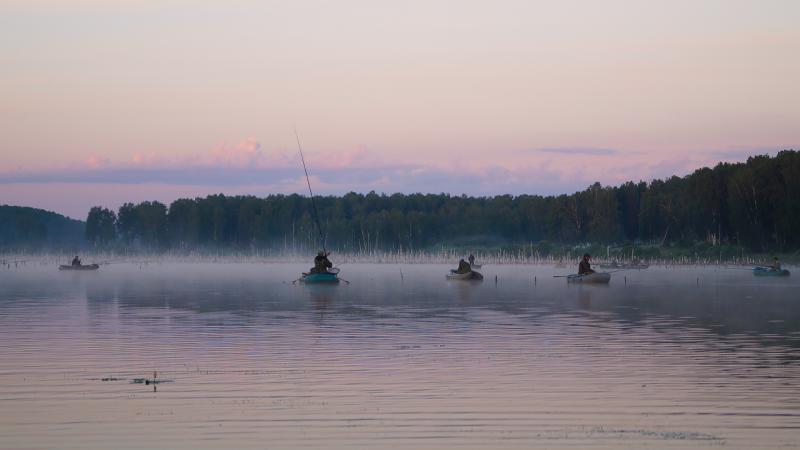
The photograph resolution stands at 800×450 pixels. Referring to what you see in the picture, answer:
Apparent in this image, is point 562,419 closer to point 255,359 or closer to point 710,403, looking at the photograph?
point 710,403

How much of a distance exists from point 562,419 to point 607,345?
37.8 ft

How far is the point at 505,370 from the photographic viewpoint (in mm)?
22656

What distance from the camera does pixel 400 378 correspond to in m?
21.4

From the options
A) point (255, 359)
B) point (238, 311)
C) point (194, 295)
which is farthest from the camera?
point (194, 295)

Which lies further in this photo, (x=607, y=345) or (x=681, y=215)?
(x=681, y=215)

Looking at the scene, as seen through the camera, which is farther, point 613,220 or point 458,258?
point 613,220

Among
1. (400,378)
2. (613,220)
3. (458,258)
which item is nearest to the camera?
(400,378)

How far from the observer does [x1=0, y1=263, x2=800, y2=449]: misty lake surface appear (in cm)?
1583

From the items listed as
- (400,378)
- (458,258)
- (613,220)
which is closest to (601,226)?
(613,220)

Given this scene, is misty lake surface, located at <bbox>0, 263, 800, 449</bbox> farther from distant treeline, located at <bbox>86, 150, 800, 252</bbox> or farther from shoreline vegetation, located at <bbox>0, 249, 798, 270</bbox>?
distant treeline, located at <bbox>86, 150, 800, 252</bbox>

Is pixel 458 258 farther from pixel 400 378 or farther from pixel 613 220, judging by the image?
pixel 400 378

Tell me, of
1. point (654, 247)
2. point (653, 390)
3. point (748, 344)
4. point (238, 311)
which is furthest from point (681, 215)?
point (653, 390)

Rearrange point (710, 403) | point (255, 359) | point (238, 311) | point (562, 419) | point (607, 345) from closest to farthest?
point (562, 419) < point (710, 403) < point (255, 359) < point (607, 345) < point (238, 311)

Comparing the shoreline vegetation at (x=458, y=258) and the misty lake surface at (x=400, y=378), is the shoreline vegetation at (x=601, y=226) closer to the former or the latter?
the shoreline vegetation at (x=458, y=258)
